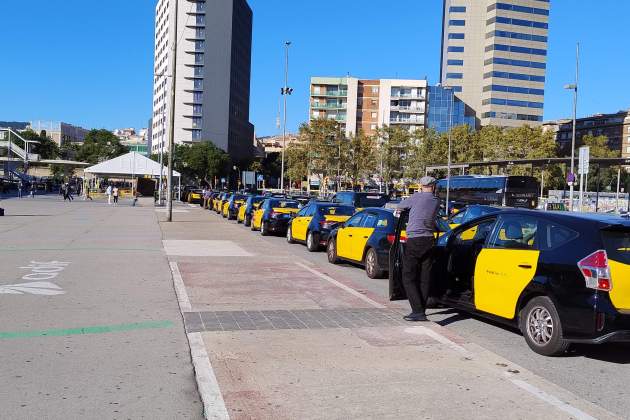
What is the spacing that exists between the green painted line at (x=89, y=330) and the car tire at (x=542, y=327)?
4.07 meters

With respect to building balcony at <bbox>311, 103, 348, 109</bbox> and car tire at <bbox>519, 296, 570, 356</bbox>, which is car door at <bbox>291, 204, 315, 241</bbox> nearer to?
car tire at <bbox>519, 296, 570, 356</bbox>

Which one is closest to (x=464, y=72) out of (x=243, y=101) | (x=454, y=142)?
(x=243, y=101)

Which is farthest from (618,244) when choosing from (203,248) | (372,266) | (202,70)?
(202,70)

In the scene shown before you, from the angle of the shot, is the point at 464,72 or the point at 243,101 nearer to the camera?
the point at 464,72

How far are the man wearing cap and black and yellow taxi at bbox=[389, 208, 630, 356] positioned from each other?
0.33m

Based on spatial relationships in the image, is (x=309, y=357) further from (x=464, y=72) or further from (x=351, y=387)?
(x=464, y=72)

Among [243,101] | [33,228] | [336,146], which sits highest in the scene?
[243,101]

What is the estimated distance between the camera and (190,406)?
463 centimetres

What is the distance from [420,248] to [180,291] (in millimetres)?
4113

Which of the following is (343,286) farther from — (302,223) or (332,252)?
(302,223)

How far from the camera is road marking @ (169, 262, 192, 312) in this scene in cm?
834

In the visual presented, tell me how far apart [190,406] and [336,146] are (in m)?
60.5

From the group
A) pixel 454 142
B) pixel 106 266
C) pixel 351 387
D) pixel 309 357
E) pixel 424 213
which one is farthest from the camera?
pixel 454 142

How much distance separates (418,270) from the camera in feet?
24.7
